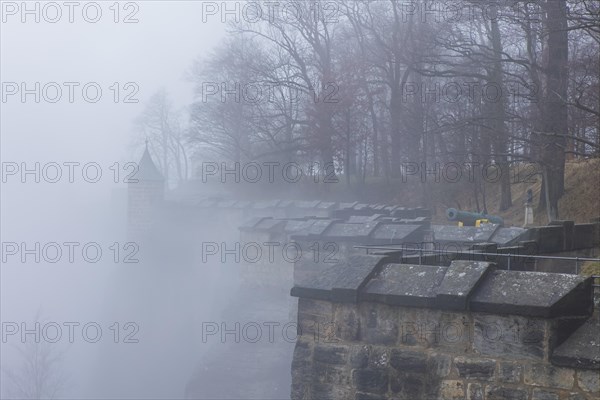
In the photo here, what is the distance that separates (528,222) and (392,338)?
1426cm

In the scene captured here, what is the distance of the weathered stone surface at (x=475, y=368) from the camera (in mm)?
4277

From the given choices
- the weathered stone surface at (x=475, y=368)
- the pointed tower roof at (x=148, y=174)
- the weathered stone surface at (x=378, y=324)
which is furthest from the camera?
the pointed tower roof at (x=148, y=174)

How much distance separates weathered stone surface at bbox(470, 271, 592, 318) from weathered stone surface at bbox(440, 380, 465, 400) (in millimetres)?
443

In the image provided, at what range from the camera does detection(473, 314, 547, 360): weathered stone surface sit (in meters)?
4.11

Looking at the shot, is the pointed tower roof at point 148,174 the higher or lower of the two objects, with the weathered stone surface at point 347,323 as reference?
higher

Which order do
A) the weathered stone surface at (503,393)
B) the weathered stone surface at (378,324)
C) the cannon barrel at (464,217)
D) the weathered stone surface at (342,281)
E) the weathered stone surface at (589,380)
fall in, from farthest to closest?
1. the cannon barrel at (464,217)
2. the weathered stone surface at (342,281)
3. the weathered stone surface at (378,324)
4. the weathered stone surface at (503,393)
5. the weathered stone surface at (589,380)

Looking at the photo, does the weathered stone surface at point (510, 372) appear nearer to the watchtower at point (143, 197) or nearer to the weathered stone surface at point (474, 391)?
the weathered stone surface at point (474, 391)

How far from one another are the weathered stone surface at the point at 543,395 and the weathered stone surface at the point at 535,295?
1.32 ft

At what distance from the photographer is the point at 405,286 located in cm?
460

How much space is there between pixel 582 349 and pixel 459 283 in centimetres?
72

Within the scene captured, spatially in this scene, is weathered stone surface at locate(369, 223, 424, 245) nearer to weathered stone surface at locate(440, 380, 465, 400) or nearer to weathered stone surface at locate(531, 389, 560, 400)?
weathered stone surface at locate(440, 380, 465, 400)

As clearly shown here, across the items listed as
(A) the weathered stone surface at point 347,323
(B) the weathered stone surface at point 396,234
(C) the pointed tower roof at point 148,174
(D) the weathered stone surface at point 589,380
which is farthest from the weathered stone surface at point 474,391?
(C) the pointed tower roof at point 148,174

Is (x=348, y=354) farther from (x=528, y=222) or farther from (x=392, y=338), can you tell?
(x=528, y=222)

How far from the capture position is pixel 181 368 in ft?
53.9
